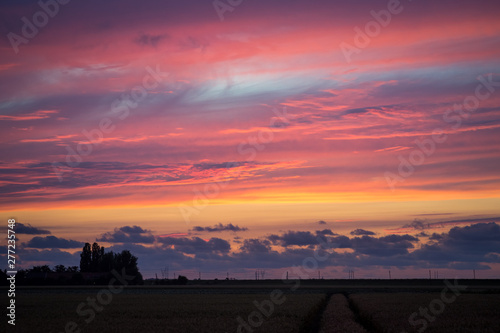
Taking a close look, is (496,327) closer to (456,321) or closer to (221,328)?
(456,321)

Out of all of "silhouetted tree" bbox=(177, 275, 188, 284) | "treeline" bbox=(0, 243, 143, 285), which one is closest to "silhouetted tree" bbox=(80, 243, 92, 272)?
"treeline" bbox=(0, 243, 143, 285)

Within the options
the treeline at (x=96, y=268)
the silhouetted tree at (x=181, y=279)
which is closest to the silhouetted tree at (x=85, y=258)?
the treeline at (x=96, y=268)

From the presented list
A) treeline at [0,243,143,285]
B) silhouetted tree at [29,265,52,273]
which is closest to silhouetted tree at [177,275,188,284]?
treeline at [0,243,143,285]

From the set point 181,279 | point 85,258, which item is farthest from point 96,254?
point 181,279

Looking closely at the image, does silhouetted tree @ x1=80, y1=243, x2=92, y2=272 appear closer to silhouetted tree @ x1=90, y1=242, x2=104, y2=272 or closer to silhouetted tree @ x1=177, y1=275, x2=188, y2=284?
silhouetted tree @ x1=90, y1=242, x2=104, y2=272

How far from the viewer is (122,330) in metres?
34.2

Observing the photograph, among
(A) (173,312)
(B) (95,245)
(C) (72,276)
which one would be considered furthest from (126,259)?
(A) (173,312)

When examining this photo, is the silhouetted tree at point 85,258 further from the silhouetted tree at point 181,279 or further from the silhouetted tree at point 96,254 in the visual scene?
the silhouetted tree at point 181,279

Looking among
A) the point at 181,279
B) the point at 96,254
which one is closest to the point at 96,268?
the point at 96,254

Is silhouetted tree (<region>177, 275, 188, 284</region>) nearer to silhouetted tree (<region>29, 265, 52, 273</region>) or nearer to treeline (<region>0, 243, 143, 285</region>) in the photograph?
treeline (<region>0, 243, 143, 285</region>)

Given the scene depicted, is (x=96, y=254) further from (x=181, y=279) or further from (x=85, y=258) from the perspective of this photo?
(x=181, y=279)

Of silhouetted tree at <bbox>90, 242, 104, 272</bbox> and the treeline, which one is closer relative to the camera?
the treeline

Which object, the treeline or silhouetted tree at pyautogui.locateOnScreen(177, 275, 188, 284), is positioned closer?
the treeline

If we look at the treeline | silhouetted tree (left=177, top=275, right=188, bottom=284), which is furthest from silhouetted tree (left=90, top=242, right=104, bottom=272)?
silhouetted tree (left=177, top=275, right=188, bottom=284)
